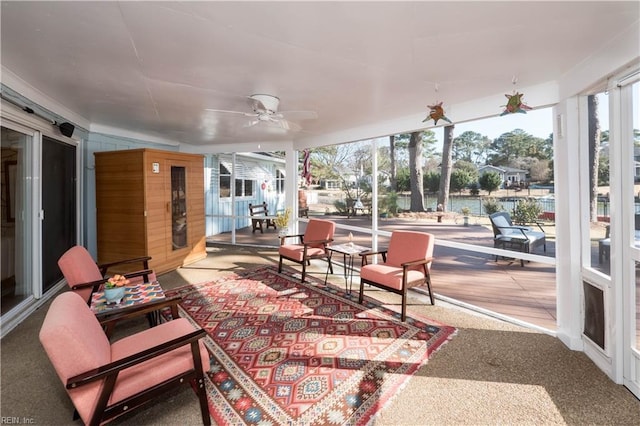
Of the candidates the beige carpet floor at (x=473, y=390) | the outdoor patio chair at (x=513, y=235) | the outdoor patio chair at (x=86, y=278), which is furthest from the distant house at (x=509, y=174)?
the outdoor patio chair at (x=86, y=278)

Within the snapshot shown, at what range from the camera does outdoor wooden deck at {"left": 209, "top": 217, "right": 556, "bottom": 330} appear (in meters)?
3.23

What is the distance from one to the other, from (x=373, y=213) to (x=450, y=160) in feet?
4.82

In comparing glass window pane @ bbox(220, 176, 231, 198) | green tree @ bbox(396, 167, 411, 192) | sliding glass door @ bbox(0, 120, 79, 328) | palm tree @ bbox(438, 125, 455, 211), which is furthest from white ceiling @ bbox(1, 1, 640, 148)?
glass window pane @ bbox(220, 176, 231, 198)

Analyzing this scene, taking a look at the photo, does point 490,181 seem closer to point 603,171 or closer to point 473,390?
point 603,171

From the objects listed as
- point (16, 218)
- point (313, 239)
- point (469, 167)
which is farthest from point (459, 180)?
point (16, 218)

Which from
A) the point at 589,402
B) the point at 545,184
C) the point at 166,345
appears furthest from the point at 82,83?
the point at 589,402

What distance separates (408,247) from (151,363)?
299 cm

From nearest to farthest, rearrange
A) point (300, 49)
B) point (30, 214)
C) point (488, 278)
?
point (300, 49)
point (30, 214)
point (488, 278)

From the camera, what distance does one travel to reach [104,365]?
5.21 feet

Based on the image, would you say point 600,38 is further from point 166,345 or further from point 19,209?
point 19,209

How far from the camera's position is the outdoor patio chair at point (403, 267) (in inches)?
130

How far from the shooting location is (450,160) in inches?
158

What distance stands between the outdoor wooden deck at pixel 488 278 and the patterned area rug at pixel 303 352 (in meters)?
0.97

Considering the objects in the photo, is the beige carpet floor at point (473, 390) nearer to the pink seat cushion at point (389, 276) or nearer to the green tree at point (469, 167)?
the pink seat cushion at point (389, 276)
